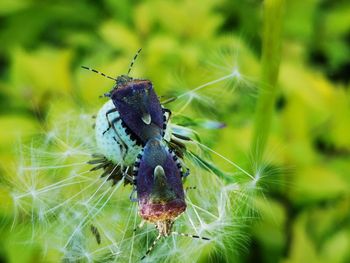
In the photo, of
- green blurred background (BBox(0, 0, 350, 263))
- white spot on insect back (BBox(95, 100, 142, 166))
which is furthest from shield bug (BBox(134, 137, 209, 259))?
green blurred background (BBox(0, 0, 350, 263))

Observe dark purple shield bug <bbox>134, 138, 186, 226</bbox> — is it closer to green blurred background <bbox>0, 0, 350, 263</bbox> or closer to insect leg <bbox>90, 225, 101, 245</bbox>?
insect leg <bbox>90, 225, 101, 245</bbox>

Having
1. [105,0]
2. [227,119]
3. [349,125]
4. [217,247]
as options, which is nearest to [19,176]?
[217,247]

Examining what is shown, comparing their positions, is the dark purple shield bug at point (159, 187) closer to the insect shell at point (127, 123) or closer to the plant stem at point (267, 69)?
the insect shell at point (127, 123)

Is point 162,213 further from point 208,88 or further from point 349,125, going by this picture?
point 349,125

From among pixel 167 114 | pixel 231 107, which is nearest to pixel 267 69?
pixel 167 114

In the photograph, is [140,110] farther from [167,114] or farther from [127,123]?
[167,114]

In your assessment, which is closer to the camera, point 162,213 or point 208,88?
point 162,213

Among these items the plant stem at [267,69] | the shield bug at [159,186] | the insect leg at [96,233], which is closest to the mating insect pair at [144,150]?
the shield bug at [159,186]
